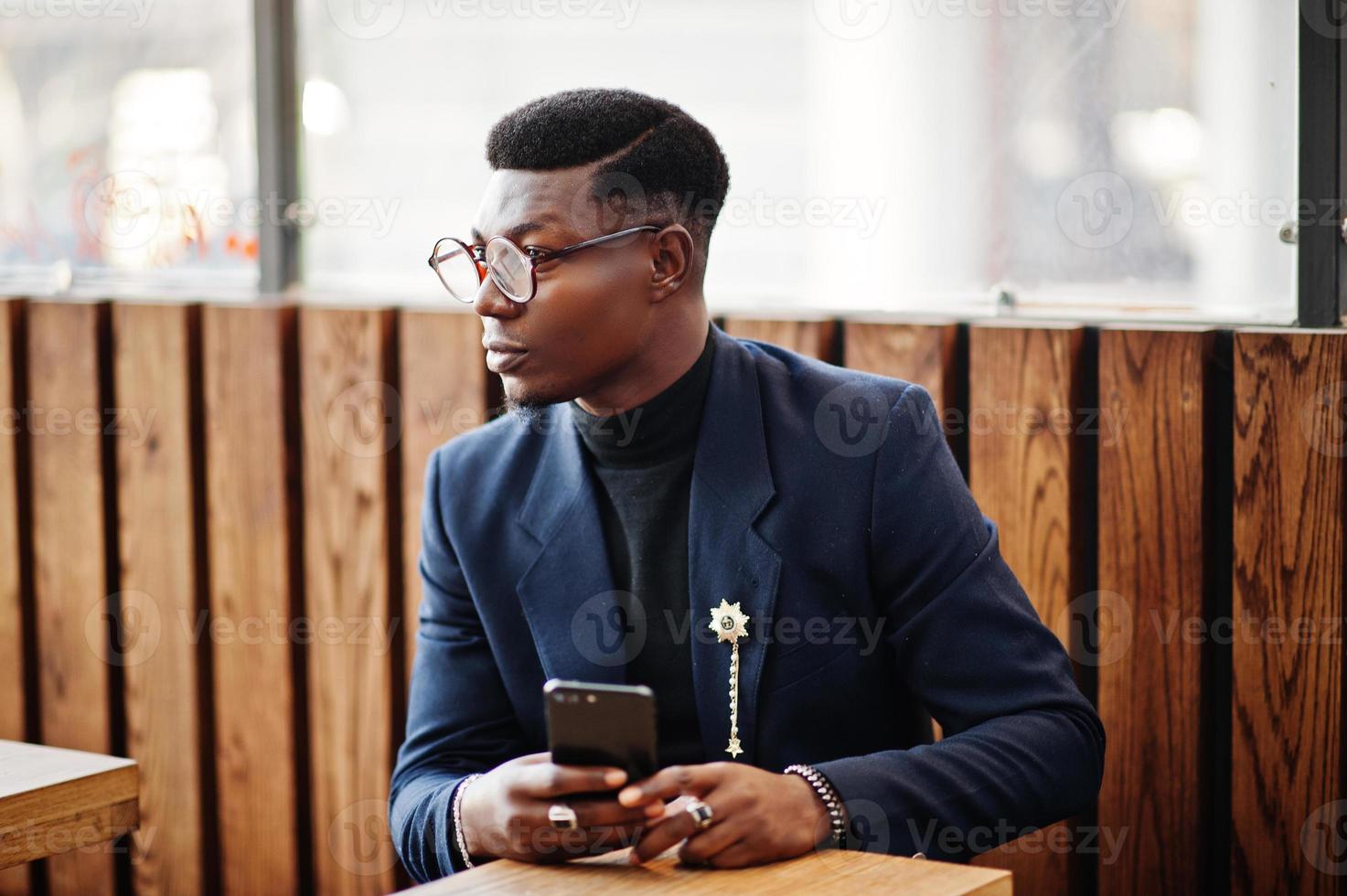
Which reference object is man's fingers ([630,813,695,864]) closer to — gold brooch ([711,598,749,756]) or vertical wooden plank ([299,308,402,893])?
gold brooch ([711,598,749,756])

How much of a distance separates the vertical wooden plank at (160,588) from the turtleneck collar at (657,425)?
139 cm

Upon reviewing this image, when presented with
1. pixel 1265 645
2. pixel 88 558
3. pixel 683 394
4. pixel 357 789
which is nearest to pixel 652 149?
pixel 683 394

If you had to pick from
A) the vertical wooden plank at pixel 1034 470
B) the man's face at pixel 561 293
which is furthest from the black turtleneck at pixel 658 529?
the vertical wooden plank at pixel 1034 470

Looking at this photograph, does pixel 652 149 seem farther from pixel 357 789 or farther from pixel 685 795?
pixel 357 789

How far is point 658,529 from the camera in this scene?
6.72ft

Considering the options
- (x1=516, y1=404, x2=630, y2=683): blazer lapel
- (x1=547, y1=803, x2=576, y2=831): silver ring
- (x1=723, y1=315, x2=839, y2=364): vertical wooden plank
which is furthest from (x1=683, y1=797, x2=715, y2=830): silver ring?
(x1=723, y1=315, x2=839, y2=364): vertical wooden plank

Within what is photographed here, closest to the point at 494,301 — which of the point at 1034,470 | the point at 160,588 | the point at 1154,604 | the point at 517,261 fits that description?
the point at 517,261

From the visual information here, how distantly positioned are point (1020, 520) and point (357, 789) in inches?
58.4

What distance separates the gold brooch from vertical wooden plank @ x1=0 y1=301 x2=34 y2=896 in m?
2.04

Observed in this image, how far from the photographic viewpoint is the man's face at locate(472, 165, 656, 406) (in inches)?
75.9

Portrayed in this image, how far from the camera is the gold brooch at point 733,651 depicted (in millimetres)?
1945

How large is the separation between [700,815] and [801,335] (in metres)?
1.22

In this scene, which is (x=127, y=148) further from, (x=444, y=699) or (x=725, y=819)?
(x=725, y=819)

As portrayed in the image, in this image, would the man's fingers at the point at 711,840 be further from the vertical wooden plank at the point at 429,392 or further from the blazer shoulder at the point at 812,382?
the vertical wooden plank at the point at 429,392
